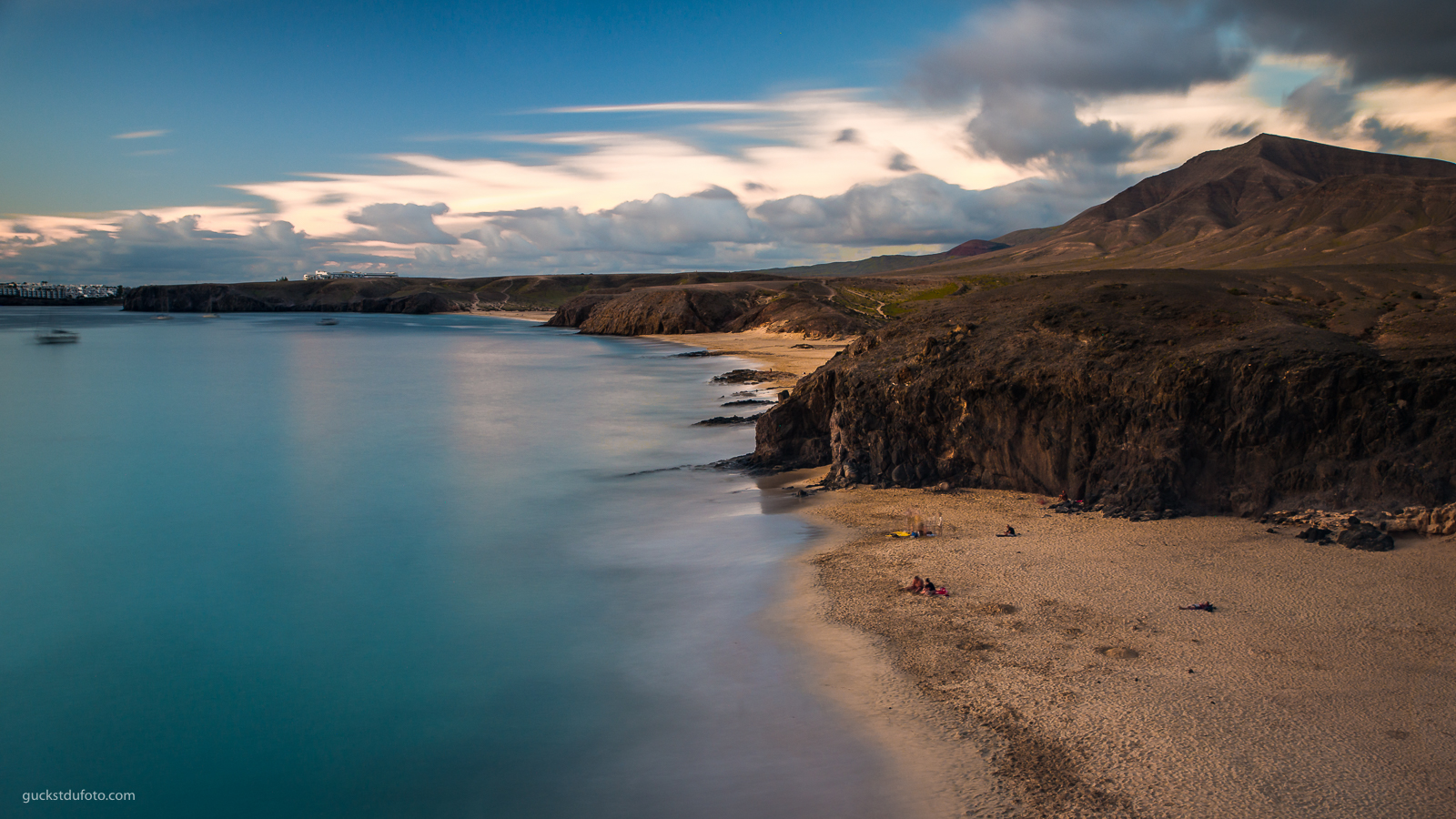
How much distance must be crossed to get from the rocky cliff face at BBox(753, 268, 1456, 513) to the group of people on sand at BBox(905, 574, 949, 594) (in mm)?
4725

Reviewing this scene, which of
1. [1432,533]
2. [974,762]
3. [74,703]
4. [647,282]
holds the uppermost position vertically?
[647,282]

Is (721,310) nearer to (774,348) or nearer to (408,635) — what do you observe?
(774,348)

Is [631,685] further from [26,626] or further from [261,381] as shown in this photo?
[261,381]

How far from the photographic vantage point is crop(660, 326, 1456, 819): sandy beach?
6445 mm

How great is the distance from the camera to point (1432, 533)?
36.1 feet

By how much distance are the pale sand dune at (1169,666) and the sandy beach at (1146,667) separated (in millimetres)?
23

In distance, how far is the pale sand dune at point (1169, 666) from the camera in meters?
6.42

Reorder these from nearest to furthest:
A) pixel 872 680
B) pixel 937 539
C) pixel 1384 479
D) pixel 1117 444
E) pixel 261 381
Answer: pixel 872 680 < pixel 1384 479 < pixel 937 539 < pixel 1117 444 < pixel 261 381

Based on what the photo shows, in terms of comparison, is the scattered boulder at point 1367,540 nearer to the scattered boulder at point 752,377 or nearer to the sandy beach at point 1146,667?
the sandy beach at point 1146,667

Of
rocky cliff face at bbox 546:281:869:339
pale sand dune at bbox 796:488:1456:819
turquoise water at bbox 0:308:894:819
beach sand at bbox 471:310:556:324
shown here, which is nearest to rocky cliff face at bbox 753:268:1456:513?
pale sand dune at bbox 796:488:1456:819

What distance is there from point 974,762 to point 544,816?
3.90m

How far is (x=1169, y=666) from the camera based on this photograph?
8172 mm

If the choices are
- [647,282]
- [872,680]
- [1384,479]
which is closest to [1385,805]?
[872,680]

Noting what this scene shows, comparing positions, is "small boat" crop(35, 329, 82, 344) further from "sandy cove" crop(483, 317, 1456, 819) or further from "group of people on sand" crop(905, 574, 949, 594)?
"group of people on sand" crop(905, 574, 949, 594)
